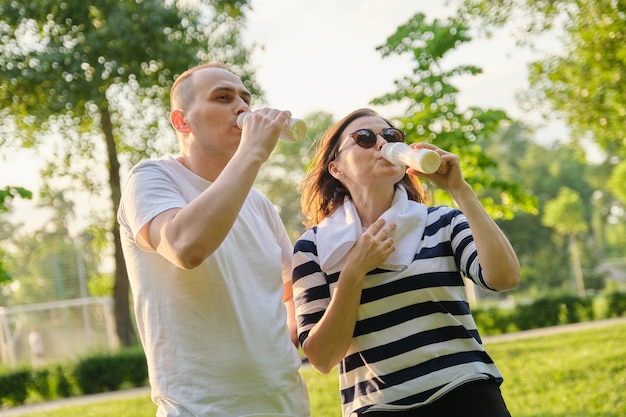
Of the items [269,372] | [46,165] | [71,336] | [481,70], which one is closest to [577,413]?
[481,70]

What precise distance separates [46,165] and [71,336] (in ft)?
21.7

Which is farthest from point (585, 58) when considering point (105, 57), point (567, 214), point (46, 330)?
point (567, 214)

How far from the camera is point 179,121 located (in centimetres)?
246

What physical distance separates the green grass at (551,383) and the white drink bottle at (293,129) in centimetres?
502

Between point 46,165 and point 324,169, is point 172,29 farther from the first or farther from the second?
point 324,169

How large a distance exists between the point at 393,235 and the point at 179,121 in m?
0.82

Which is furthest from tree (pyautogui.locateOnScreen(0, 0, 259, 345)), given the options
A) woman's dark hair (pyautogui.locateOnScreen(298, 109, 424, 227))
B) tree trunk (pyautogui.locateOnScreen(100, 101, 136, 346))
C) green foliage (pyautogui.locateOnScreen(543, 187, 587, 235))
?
green foliage (pyautogui.locateOnScreen(543, 187, 587, 235))

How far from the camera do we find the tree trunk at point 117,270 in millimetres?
16312

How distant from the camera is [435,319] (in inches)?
92.0

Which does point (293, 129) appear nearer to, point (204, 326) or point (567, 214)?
point (204, 326)

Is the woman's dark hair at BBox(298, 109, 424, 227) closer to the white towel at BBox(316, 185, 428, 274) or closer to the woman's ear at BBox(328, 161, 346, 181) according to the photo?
the woman's ear at BBox(328, 161, 346, 181)

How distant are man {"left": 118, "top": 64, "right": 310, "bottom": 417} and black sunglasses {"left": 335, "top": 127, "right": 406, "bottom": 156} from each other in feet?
1.53

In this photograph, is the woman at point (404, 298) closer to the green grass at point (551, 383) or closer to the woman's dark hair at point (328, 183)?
the woman's dark hair at point (328, 183)

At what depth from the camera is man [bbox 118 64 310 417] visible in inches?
77.1
